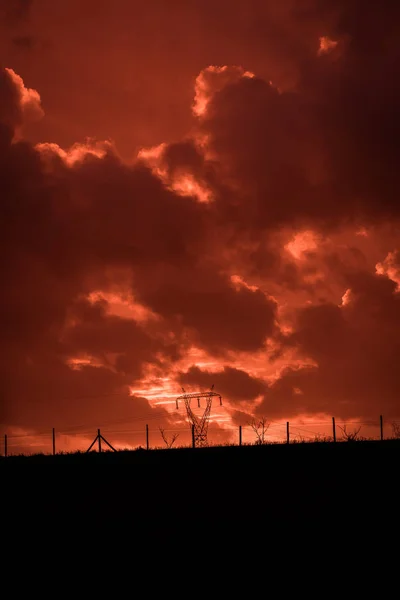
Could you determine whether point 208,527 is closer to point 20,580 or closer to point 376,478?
point 20,580

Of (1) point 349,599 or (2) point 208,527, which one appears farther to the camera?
(2) point 208,527

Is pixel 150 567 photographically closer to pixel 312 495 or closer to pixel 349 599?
pixel 349 599

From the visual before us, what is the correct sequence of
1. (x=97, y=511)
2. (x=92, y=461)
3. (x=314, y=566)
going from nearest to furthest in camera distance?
1. (x=314, y=566)
2. (x=97, y=511)
3. (x=92, y=461)

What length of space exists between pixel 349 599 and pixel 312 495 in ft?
30.1

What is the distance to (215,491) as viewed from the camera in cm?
1902

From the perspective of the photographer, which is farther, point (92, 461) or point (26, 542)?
point (92, 461)

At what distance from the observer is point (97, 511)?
16.1 metres

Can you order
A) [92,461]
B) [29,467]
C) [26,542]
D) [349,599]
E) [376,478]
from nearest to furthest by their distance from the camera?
[349,599]
[26,542]
[376,478]
[29,467]
[92,461]

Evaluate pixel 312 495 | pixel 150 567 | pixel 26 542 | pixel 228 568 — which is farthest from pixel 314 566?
pixel 312 495

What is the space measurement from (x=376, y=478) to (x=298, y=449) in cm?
1536

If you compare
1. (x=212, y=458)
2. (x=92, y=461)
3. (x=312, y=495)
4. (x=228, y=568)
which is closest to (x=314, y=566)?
(x=228, y=568)

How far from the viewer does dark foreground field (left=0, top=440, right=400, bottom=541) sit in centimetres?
1352

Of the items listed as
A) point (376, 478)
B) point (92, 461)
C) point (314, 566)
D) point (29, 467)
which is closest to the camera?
point (314, 566)

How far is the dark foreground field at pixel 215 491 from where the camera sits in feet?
44.4
